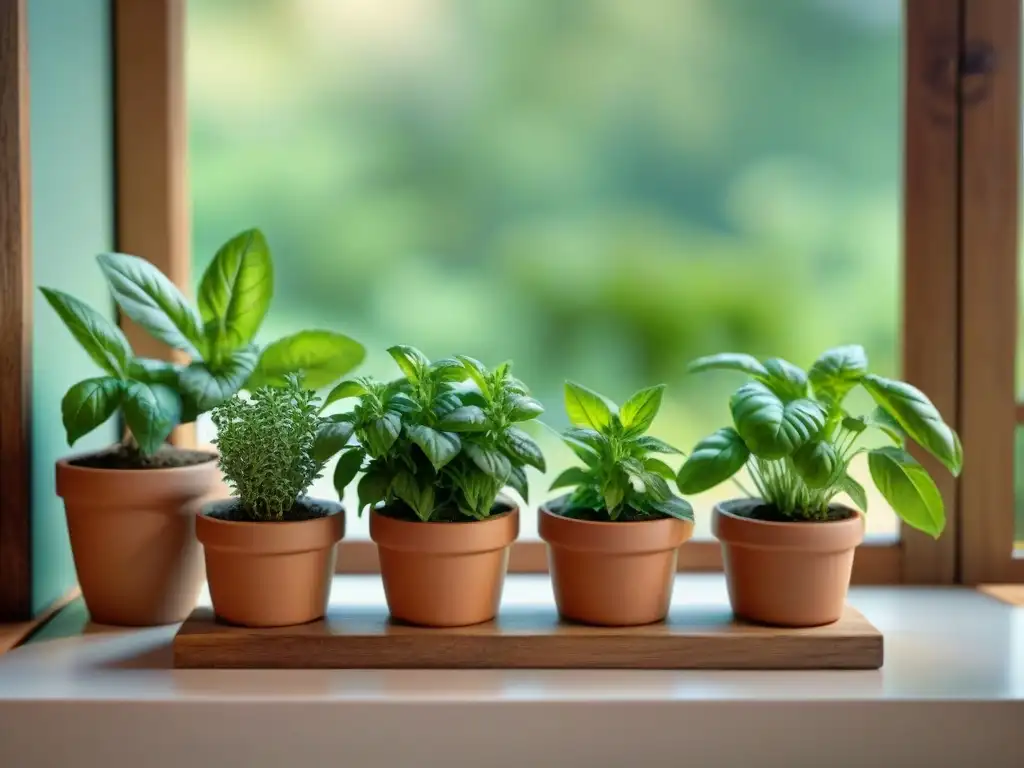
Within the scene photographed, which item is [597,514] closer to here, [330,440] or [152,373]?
[330,440]

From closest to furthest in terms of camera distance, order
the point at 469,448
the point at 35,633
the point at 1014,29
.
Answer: the point at 469,448, the point at 35,633, the point at 1014,29

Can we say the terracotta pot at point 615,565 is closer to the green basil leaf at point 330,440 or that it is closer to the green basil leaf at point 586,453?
the green basil leaf at point 586,453

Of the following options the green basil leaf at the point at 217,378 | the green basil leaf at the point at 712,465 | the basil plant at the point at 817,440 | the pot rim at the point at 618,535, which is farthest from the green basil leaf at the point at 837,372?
the green basil leaf at the point at 217,378

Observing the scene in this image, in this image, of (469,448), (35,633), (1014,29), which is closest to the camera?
(469,448)

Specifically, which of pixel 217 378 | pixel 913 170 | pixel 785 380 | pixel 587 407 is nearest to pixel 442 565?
pixel 587 407

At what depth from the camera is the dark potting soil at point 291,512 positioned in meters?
1.20

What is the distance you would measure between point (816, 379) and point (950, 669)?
14.1 inches

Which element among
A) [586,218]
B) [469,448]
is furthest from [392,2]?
[469,448]

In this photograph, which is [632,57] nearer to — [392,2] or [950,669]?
[392,2]

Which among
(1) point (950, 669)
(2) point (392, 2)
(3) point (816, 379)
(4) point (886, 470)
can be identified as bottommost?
(1) point (950, 669)

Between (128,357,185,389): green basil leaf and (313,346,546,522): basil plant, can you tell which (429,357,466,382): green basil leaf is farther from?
(128,357,185,389): green basil leaf

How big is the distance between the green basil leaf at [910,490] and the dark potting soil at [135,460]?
83 centimetres

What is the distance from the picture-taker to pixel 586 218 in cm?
153

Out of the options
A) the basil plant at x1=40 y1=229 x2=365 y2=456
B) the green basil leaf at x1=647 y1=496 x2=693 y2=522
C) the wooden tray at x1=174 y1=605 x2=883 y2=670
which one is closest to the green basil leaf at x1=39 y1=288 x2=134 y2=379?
the basil plant at x1=40 y1=229 x2=365 y2=456
